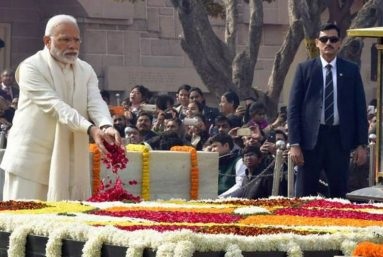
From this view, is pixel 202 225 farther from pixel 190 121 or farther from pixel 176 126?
pixel 190 121

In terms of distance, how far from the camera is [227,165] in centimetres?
1592

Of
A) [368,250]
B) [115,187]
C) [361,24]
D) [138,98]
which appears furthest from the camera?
[361,24]

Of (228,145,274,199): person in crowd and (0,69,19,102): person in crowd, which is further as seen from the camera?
(0,69,19,102): person in crowd

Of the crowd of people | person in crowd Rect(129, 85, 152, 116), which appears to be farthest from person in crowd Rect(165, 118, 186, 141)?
person in crowd Rect(129, 85, 152, 116)

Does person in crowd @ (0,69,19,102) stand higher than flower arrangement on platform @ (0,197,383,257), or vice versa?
person in crowd @ (0,69,19,102)

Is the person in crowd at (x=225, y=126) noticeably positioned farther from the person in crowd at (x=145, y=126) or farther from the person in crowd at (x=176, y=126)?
the person in crowd at (x=145, y=126)

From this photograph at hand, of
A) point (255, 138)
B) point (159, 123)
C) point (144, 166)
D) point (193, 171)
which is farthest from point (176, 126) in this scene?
point (144, 166)

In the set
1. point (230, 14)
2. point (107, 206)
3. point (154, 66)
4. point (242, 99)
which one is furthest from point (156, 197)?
point (154, 66)

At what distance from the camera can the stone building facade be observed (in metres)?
32.5

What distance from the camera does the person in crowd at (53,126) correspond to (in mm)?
11539

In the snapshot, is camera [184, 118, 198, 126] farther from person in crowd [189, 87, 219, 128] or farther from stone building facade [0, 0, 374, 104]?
stone building facade [0, 0, 374, 104]

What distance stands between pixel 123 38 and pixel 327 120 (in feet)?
64.8

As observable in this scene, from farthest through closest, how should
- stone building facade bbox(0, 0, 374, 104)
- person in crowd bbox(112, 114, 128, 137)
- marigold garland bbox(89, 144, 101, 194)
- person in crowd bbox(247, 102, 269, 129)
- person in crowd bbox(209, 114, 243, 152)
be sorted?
stone building facade bbox(0, 0, 374, 104), person in crowd bbox(247, 102, 269, 129), person in crowd bbox(112, 114, 128, 137), person in crowd bbox(209, 114, 243, 152), marigold garland bbox(89, 144, 101, 194)

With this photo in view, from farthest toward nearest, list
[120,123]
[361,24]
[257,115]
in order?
[361,24], [257,115], [120,123]
